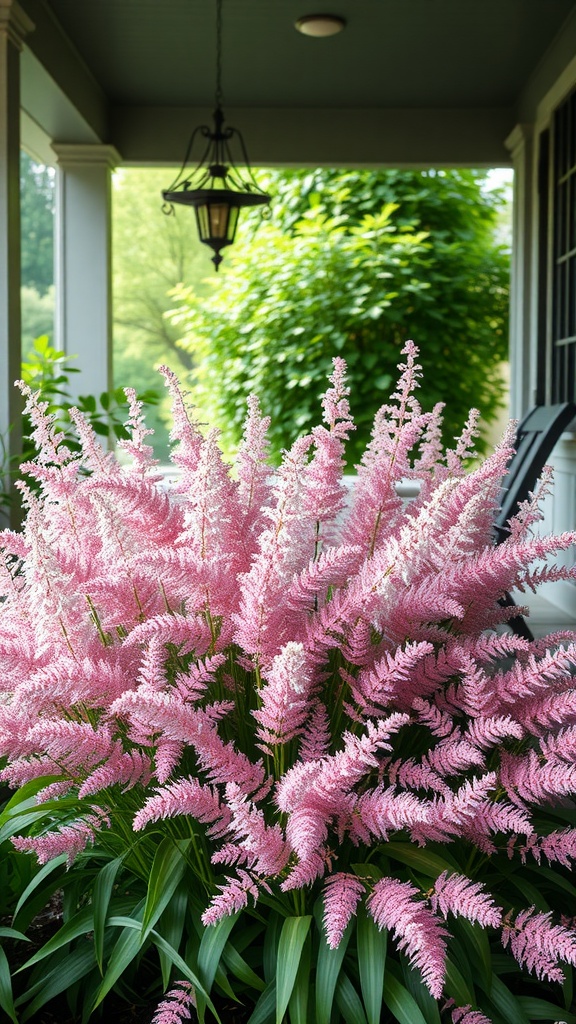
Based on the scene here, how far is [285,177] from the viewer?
10.8 metres

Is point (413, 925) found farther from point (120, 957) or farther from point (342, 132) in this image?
point (342, 132)

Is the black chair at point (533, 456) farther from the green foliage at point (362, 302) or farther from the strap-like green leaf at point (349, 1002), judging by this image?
the green foliage at point (362, 302)

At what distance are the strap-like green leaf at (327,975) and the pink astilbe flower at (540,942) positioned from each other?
4.3 inches

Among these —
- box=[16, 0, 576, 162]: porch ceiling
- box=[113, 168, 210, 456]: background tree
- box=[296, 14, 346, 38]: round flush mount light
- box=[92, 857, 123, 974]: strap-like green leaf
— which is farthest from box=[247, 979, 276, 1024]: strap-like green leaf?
box=[113, 168, 210, 456]: background tree

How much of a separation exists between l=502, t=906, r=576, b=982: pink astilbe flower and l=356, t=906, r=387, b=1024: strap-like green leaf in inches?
3.3

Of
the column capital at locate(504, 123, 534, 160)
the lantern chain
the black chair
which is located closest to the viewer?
the black chair

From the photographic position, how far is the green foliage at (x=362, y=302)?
9.55m

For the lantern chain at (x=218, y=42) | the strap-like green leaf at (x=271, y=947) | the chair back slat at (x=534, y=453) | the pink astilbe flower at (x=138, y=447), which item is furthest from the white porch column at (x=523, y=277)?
the strap-like green leaf at (x=271, y=947)

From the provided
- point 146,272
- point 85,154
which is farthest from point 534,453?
point 146,272

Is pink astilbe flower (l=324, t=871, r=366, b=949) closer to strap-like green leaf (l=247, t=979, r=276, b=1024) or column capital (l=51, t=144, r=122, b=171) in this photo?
strap-like green leaf (l=247, t=979, r=276, b=1024)

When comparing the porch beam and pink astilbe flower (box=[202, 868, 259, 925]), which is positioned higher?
the porch beam

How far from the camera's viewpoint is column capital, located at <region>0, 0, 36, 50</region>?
13.3 ft

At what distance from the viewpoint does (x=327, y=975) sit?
0.67m

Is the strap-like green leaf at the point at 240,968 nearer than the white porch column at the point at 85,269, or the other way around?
the strap-like green leaf at the point at 240,968
